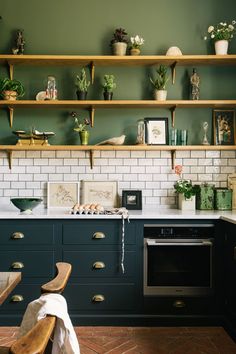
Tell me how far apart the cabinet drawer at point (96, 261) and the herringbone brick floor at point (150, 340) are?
18.7 inches

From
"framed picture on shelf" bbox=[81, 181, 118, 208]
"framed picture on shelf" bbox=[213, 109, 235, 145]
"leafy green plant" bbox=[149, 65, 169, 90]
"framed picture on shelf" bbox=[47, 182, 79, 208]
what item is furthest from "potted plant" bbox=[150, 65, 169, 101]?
"framed picture on shelf" bbox=[47, 182, 79, 208]

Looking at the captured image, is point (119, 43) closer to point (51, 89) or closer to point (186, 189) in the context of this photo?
point (51, 89)

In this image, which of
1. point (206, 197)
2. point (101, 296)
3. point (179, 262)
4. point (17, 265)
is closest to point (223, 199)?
point (206, 197)

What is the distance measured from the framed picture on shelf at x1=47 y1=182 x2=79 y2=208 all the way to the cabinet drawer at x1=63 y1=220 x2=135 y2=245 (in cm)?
69

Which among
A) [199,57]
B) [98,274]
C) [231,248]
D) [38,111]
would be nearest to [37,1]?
[38,111]

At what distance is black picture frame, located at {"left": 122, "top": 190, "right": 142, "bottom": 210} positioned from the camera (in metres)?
4.14

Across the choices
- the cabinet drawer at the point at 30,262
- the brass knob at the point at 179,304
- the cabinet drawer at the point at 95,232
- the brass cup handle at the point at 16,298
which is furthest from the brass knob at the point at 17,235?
the brass knob at the point at 179,304

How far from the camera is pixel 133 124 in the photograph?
4.35 m

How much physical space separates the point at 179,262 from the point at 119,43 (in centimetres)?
218

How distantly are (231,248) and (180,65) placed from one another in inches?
78.5

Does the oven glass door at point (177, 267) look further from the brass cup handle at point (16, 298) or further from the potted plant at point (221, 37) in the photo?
the potted plant at point (221, 37)

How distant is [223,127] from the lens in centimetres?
433

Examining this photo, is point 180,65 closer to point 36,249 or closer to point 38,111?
point 38,111

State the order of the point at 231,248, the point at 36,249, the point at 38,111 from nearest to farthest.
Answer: the point at 231,248
the point at 36,249
the point at 38,111
